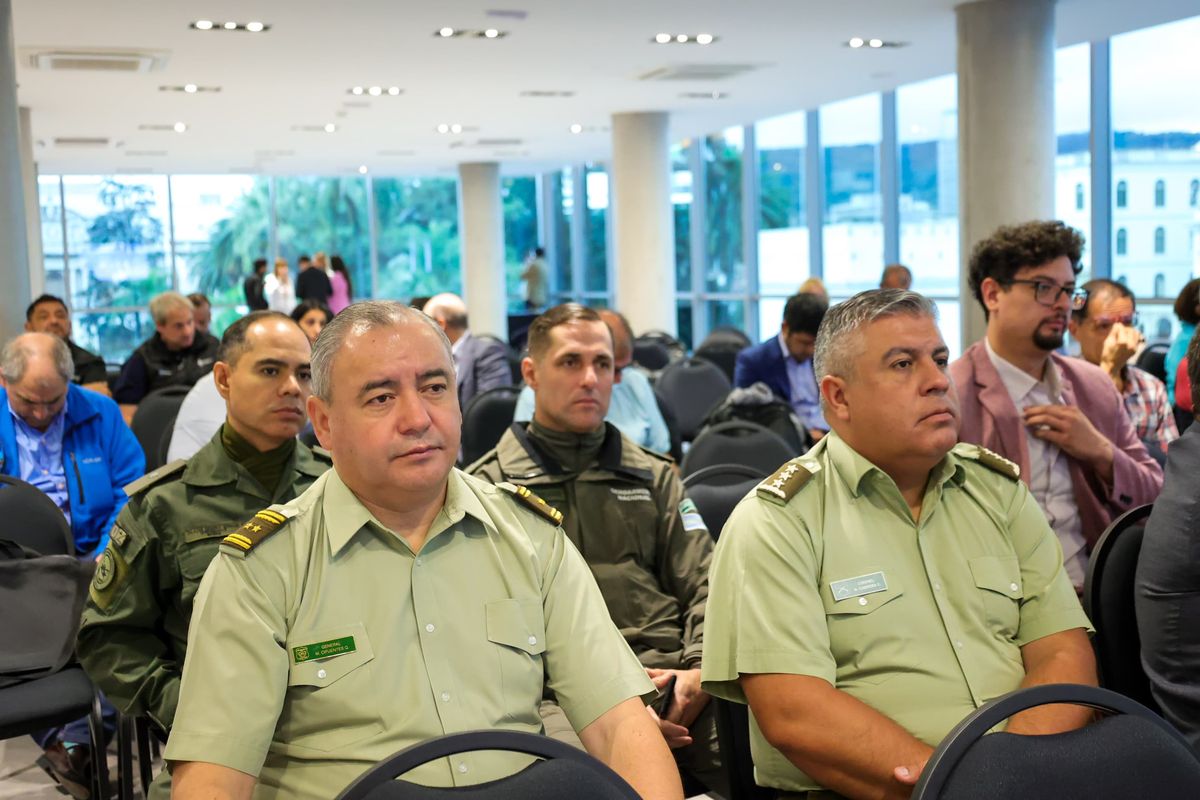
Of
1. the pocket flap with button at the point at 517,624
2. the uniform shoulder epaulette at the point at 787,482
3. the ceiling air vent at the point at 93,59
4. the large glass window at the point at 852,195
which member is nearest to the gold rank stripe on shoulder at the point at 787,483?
the uniform shoulder epaulette at the point at 787,482

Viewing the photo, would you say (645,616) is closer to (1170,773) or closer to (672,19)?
(1170,773)

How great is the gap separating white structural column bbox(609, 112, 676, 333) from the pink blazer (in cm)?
1163

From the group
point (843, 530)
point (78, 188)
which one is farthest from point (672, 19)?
point (78, 188)

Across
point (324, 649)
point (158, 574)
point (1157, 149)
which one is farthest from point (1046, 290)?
point (1157, 149)

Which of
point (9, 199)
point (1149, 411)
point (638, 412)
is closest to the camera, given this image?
point (1149, 411)

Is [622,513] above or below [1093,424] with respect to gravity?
below

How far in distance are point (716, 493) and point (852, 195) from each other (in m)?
12.0

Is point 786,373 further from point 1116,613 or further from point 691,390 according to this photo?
point 1116,613

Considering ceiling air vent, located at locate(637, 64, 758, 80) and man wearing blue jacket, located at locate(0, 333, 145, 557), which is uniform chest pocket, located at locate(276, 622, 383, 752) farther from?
ceiling air vent, located at locate(637, 64, 758, 80)

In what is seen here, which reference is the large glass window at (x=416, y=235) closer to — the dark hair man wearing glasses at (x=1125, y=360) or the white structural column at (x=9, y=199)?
the white structural column at (x=9, y=199)

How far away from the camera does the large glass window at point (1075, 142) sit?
441 inches

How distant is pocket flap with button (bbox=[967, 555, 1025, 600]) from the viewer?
2242mm

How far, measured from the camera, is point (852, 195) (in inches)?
591

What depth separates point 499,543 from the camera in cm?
205
